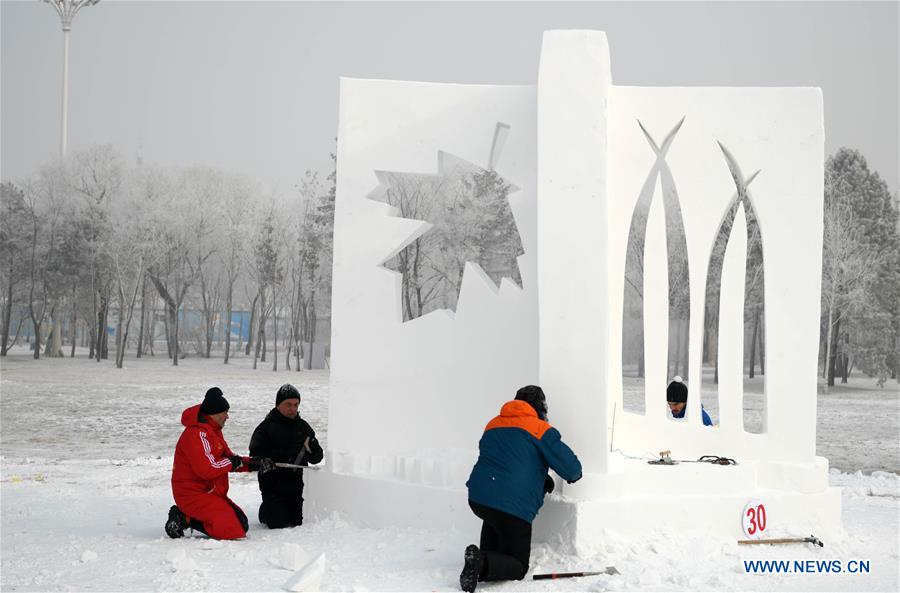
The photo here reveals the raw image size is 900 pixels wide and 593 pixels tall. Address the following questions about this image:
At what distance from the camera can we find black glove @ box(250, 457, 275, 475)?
23.1 feet

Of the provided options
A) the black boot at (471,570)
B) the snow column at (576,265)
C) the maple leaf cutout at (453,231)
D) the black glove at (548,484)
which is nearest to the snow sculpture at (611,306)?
the snow column at (576,265)

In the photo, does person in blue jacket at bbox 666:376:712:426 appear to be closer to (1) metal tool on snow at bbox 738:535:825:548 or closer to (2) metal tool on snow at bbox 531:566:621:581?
(1) metal tool on snow at bbox 738:535:825:548

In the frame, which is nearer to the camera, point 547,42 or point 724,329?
point 547,42

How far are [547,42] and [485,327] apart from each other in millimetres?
2182

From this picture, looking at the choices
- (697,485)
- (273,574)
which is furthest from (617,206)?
(273,574)

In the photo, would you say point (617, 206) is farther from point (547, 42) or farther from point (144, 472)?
point (144, 472)

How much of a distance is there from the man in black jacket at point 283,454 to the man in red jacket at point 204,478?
570mm

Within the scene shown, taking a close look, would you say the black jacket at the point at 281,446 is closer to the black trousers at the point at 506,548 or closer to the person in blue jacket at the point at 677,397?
the black trousers at the point at 506,548

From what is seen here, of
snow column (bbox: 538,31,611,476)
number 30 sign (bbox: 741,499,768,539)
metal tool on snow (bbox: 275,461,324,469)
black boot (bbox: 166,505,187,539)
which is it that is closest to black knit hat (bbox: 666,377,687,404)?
number 30 sign (bbox: 741,499,768,539)

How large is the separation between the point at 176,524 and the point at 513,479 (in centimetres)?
286

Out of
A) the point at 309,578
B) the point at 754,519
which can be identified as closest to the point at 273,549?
the point at 309,578

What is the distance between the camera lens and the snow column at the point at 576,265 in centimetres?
600

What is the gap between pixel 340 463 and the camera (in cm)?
750

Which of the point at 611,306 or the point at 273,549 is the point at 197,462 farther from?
the point at 611,306
